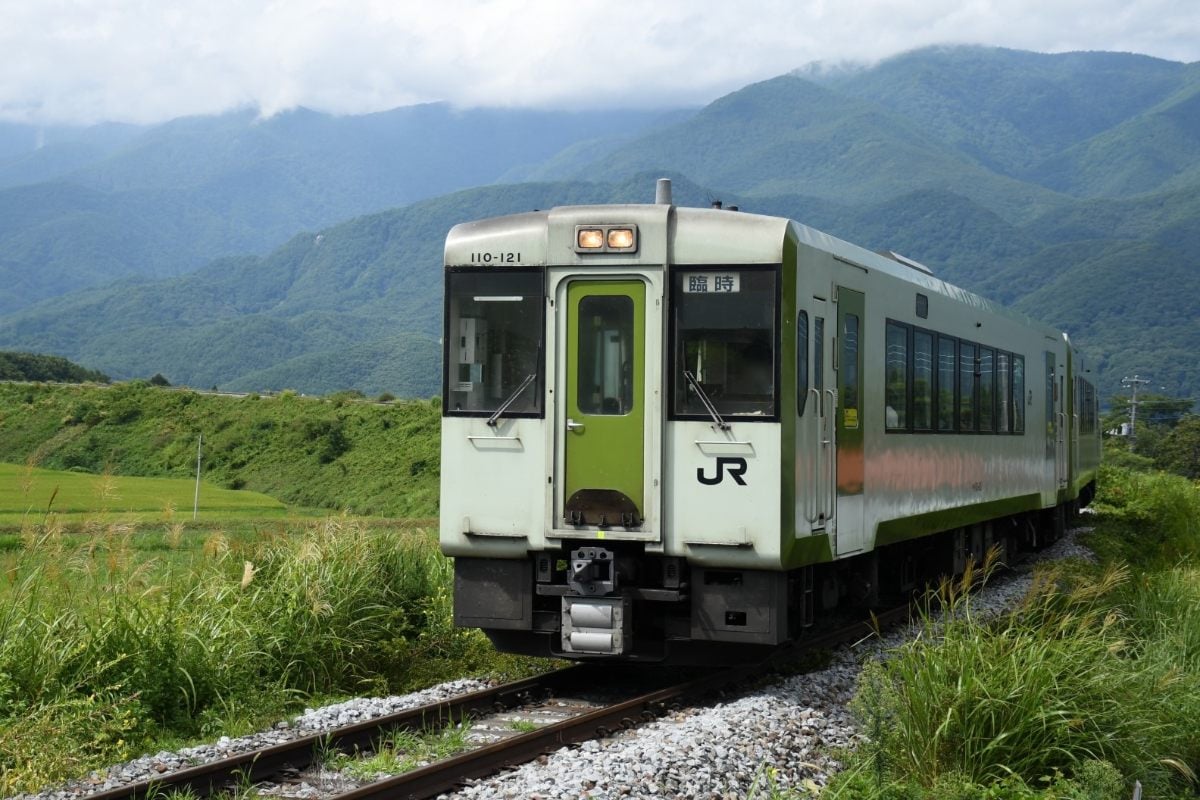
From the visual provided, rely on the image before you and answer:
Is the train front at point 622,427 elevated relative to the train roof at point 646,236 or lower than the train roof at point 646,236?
lower

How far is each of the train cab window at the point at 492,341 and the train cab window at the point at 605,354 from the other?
0.31 metres

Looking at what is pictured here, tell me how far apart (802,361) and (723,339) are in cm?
66

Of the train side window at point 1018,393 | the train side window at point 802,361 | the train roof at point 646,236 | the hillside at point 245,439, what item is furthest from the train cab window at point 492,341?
the hillside at point 245,439

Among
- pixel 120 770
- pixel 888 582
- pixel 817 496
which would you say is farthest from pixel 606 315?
pixel 888 582

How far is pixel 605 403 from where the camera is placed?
9.61 metres

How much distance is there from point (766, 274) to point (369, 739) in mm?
3841

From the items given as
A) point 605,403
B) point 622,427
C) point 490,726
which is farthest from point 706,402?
point 490,726

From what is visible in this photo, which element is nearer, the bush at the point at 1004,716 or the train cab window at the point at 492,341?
the bush at the point at 1004,716

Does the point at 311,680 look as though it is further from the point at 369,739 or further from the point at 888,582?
the point at 888,582

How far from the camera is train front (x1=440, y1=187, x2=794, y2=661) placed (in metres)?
9.41

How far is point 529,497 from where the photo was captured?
9656mm

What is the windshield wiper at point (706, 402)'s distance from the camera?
9.41 metres

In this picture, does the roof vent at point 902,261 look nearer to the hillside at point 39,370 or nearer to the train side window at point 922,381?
Result: the train side window at point 922,381

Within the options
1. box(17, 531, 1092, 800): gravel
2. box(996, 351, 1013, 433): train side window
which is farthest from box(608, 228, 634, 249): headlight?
box(996, 351, 1013, 433): train side window
